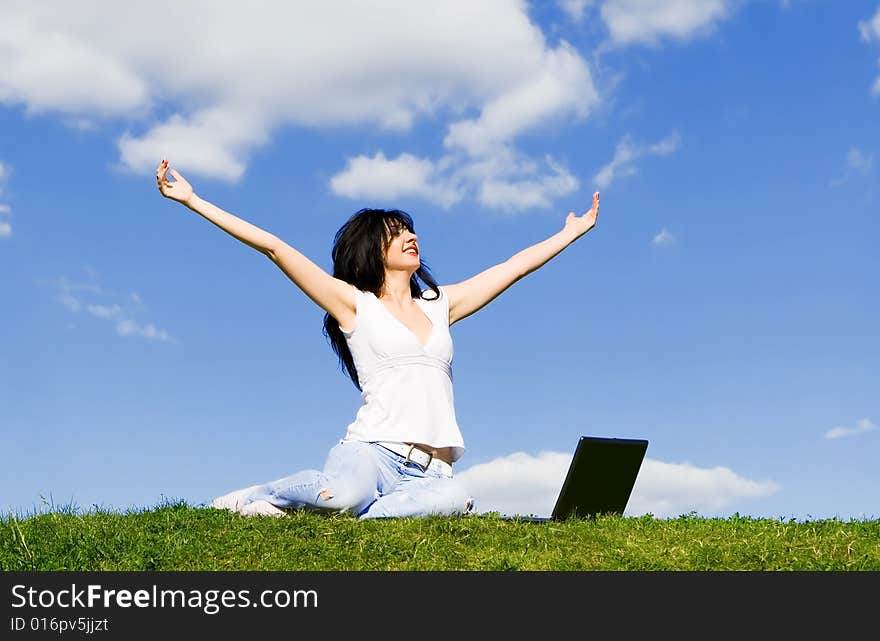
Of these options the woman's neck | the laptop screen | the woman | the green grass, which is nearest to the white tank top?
the woman

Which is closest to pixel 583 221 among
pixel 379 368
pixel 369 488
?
pixel 379 368

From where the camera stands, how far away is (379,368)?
9.77 m

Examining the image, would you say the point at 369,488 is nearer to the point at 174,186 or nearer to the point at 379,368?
the point at 379,368

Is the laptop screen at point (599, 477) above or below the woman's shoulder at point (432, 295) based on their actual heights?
below

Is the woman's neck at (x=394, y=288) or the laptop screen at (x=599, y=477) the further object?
the woman's neck at (x=394, y=288)

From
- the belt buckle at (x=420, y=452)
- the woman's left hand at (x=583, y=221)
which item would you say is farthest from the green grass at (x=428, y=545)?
the woman's left hand at (x=583, y=221)

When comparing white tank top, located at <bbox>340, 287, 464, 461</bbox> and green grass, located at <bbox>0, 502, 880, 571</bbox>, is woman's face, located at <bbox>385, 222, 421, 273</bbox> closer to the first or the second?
white tank top, located at <bbox>340, 287, 464, 461</bbox>

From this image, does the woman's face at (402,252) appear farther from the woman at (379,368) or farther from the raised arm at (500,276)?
the raised arm at (500,276)

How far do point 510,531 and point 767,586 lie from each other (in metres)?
2.36

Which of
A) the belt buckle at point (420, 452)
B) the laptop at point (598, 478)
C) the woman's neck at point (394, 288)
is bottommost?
the laptop at point (598, 478)

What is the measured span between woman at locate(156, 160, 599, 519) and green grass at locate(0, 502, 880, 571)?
35 centimetres

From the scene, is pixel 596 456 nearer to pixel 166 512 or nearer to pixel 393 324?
pixel 393 324

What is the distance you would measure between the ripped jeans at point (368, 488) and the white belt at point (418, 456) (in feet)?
0.11

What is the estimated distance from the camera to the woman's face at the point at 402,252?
33.5ft
